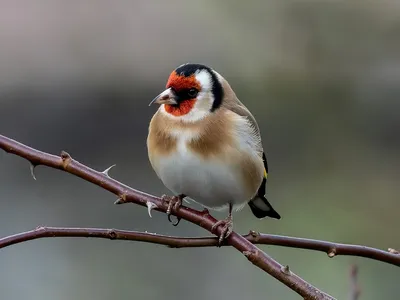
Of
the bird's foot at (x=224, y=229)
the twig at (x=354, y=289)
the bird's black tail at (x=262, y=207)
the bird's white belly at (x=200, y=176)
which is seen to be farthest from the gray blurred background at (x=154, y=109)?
the twig at (x=354, y=289)

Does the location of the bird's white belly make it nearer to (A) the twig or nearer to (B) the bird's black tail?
(B) the bird's black tail

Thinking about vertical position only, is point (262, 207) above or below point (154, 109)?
above

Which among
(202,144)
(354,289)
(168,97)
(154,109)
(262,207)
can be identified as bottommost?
(154,109)

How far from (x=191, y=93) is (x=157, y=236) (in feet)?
2.80

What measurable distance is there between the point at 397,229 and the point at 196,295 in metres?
1.60

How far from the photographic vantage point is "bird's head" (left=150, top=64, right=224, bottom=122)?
2441 mm

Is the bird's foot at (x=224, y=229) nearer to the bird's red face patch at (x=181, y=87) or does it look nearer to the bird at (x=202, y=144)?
the bird at (x=202, y=144)

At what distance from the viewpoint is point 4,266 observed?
5195 millimetres

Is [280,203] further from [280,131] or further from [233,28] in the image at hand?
[233,28]

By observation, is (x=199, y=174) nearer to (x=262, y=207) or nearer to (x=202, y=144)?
(x=202, y=144)

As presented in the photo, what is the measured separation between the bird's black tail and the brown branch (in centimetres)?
87

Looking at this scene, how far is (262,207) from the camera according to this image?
9.18ft

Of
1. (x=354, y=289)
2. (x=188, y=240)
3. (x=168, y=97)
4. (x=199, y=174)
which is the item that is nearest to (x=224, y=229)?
(x=188, y=240)

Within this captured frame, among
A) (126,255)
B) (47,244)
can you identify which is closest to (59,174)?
(47,244)
